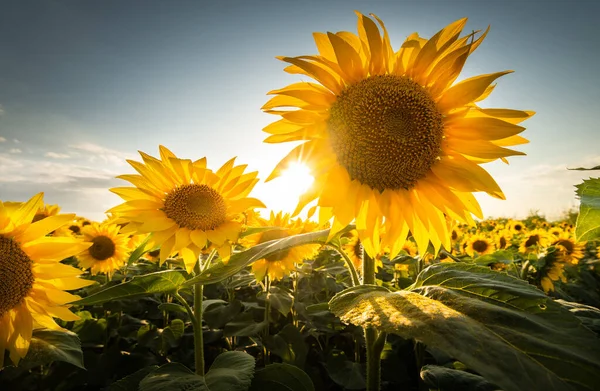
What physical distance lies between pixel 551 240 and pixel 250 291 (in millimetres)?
6025

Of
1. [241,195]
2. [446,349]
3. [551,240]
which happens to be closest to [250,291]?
[241,195]

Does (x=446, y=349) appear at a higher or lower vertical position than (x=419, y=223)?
lower

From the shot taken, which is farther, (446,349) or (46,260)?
(46,260)

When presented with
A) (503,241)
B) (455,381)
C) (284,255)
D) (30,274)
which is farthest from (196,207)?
(503,241)

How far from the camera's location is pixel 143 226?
2.29m

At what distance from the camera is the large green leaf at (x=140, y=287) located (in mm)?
1660

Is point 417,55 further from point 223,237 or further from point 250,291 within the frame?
point 250,291

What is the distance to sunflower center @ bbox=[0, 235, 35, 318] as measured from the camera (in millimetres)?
1942

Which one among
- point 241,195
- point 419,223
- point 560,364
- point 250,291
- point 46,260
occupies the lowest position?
point 250,291

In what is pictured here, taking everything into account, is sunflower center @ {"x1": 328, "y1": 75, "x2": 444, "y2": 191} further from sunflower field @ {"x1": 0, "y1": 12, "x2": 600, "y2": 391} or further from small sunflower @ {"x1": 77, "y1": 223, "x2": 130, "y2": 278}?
small sunflower @ {"x1": 77, "y1": 223, "x2": 130, "y2": 278}

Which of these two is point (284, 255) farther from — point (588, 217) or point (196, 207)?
point (588, 217)

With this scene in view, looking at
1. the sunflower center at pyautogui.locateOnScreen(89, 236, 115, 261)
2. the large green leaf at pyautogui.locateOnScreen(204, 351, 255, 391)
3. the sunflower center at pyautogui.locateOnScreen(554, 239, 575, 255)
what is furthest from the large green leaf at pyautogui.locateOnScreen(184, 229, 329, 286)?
the sunflower center at pyautogui.locateOnScreen(554, 239, 575, 255)

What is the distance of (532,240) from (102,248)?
8.58m

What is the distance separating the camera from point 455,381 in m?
1.71
